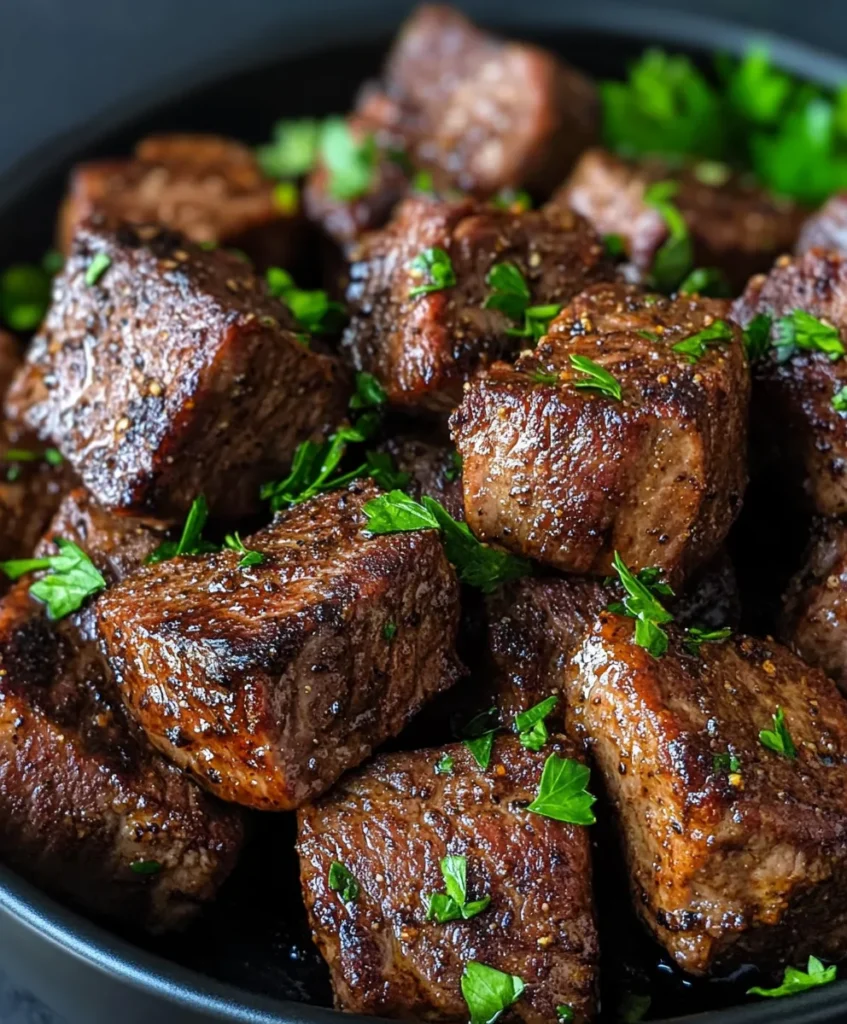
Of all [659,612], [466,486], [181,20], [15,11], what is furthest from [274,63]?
[659,612]

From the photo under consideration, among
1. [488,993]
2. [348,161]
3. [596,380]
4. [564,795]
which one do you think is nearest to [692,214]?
[348,161]

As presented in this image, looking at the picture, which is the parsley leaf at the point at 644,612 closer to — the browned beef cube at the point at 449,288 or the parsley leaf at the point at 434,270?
the browned beef cube at the point at 449,288

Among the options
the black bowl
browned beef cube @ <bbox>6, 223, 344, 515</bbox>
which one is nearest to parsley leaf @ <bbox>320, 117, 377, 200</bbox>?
the black bowl

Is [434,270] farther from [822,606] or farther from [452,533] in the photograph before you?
[822,606]

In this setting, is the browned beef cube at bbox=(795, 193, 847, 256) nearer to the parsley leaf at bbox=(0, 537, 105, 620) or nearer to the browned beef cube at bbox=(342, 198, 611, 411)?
the browned beef cube at bbox=(342, 198, 611, 411)

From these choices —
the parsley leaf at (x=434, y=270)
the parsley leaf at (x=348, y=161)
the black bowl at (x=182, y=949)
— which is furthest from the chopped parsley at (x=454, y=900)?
the parsley leaf at (x=348, y=161)
